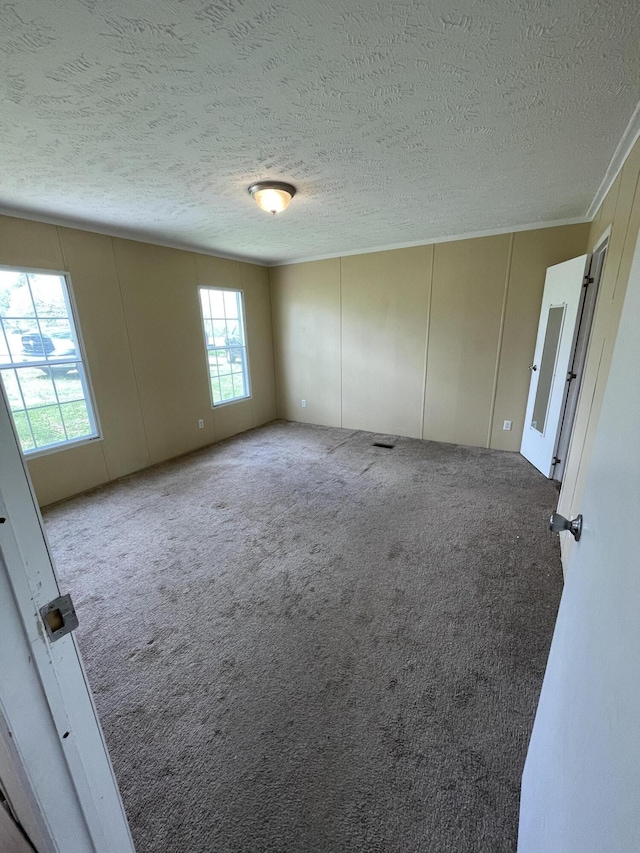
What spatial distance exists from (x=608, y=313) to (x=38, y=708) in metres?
2.71

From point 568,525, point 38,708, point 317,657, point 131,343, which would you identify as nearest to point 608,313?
point 568,525

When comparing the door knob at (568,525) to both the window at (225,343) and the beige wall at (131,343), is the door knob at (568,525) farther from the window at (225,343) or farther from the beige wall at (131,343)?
the window at (225,343)

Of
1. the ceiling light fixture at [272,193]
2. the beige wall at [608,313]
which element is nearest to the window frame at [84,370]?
the ceiling light fixture at [272,193]

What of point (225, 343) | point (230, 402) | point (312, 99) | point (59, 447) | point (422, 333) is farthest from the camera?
point (230, 402)

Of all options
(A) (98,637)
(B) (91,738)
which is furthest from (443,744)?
(A) (98,637)

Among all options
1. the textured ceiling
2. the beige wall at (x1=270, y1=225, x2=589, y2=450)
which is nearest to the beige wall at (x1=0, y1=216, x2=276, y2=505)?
the textured ceiling

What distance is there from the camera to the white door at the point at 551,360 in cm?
304

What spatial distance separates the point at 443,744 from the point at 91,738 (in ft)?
4.05

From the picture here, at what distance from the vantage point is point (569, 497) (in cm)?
231

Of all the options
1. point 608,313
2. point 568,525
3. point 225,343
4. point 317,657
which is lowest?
point 317,657

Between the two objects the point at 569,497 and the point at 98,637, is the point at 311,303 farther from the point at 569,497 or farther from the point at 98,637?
the point at 98,637

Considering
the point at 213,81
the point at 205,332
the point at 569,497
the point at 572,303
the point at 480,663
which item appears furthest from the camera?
the point at 205,332

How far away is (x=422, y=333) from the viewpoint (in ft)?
14.5

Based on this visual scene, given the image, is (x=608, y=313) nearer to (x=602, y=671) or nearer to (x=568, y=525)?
(x=568, y=525)
